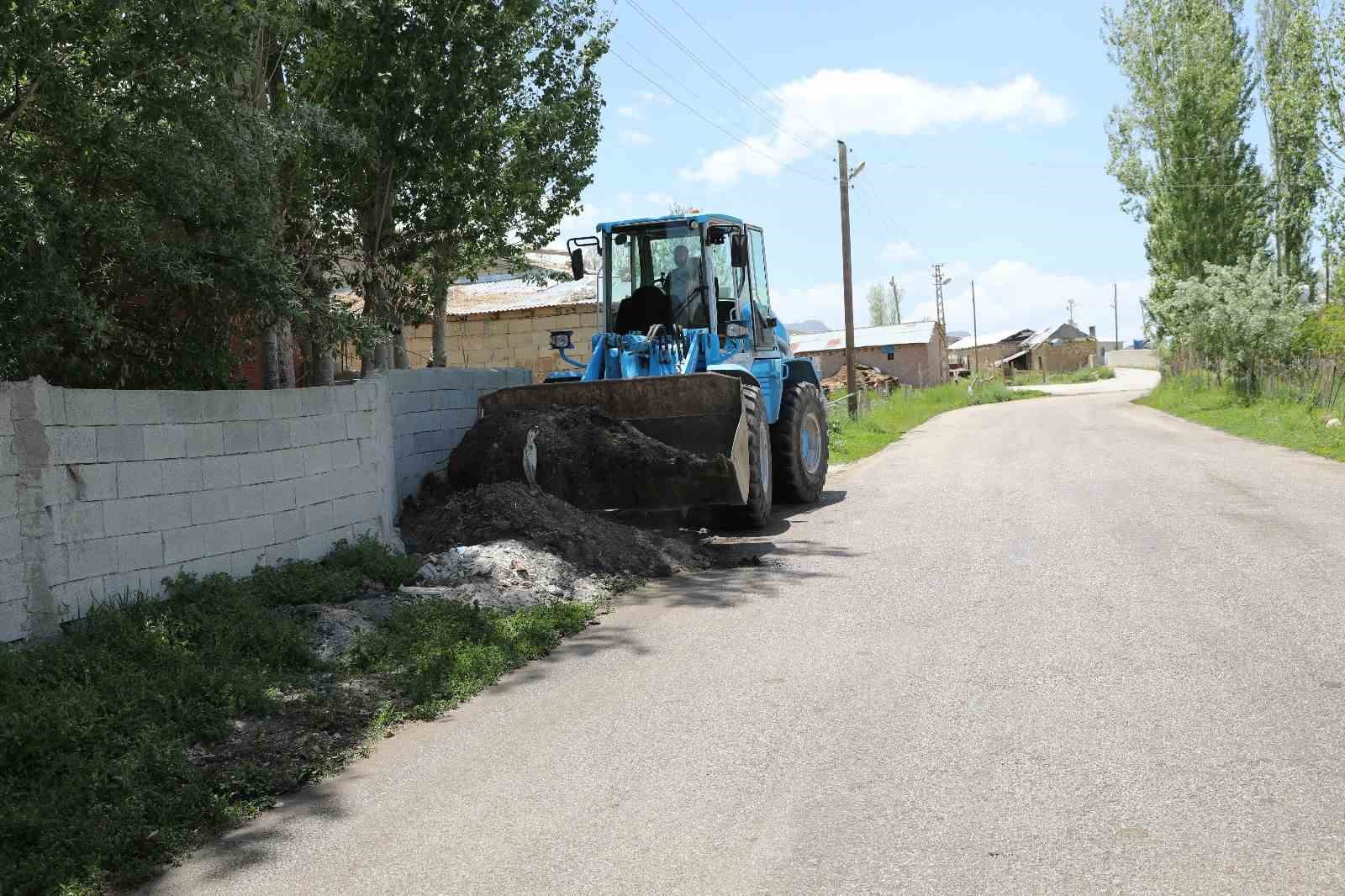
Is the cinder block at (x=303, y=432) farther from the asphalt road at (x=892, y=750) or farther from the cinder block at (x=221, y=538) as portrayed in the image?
the asphalt road at (x=892, y=750)

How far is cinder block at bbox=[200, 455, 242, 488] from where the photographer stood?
306 inches

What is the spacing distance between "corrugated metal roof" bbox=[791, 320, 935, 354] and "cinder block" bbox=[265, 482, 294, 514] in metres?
56.5

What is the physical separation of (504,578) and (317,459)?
1800 millimetres

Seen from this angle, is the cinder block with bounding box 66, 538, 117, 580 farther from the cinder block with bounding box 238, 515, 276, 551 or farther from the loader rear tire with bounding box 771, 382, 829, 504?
the loader rear tire with bounding box 771, 382, 829, 504

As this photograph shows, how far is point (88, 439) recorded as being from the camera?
6781 millimetres

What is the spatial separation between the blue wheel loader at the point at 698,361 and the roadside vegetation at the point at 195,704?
3767mm

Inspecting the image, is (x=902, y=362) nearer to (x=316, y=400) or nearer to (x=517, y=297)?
(x=517, y=297)

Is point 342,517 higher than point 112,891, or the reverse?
point 342,517

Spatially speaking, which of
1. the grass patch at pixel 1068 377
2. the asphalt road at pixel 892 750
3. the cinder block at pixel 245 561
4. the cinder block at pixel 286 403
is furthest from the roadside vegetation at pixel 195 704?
the grass patch at pixel 1068 377

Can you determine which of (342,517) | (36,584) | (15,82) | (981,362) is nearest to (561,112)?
(342,517)

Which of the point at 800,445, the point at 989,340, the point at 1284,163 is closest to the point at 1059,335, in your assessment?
the point at 989,340

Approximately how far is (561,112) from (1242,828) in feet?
42.7

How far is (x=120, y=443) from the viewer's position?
277 inches

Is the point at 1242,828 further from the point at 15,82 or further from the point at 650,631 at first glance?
the point at 15,82
